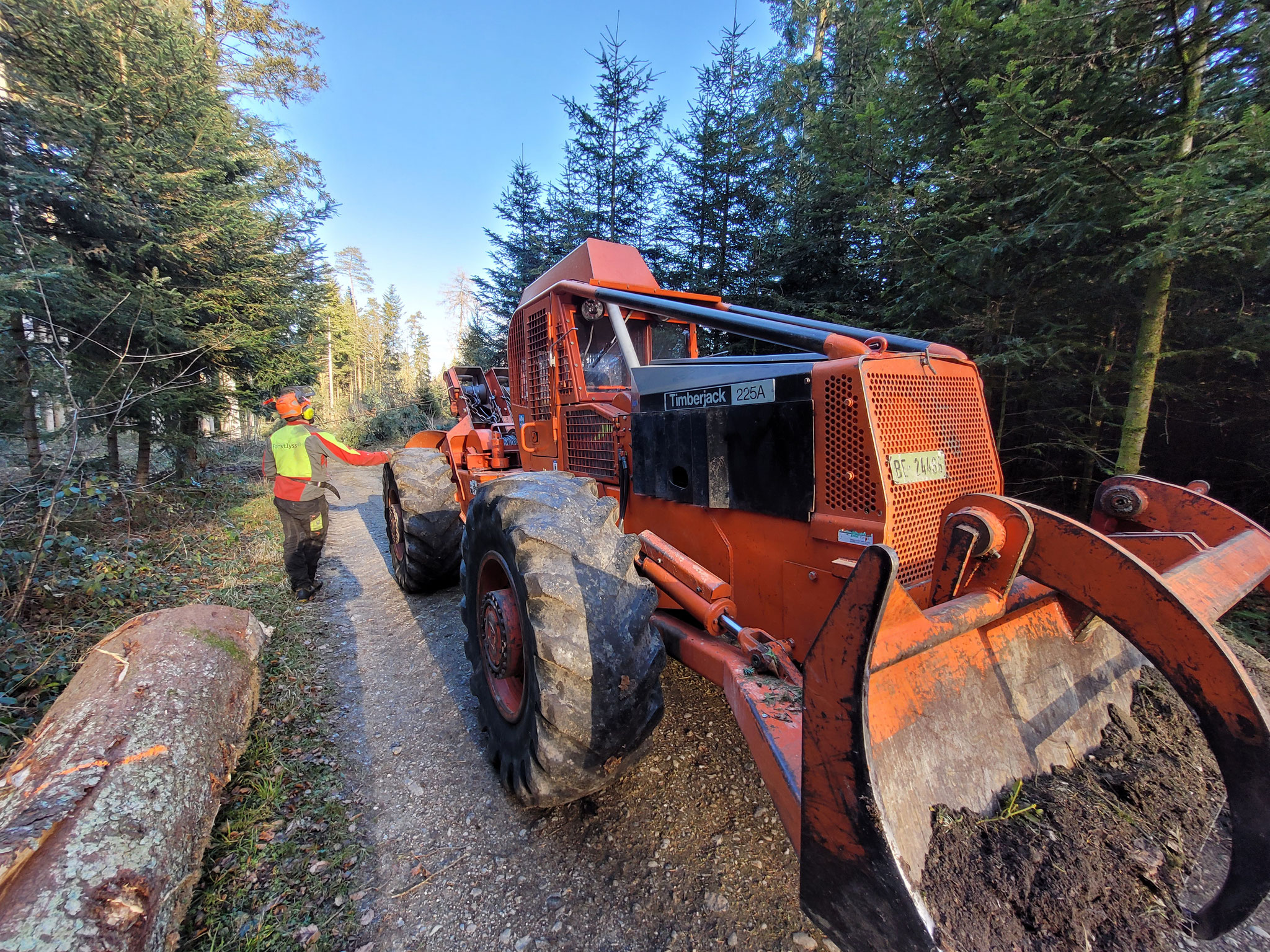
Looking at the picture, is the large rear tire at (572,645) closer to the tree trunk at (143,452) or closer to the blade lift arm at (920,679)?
the blade lift arm at (920,679)

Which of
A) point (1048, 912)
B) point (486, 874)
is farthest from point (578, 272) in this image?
point (1048, 912)

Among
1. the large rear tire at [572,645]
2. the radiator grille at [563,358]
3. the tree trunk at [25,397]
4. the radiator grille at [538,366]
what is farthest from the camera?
the tree trunk at [25,397]

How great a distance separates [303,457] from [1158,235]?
7.39 m

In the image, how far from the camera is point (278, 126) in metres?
11.6

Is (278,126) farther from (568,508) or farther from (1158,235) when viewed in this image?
(1158,235)

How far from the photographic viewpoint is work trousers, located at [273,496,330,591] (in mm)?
5172

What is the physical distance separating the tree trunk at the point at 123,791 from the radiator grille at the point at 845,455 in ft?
8.86

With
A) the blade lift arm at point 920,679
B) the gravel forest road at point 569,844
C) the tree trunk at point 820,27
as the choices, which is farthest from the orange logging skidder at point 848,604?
the tree trunk at point 820,27

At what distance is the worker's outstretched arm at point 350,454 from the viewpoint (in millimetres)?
5055

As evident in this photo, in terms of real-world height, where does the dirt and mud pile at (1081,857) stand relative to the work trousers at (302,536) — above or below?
below

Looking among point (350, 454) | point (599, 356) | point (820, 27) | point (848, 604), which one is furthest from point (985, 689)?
point (820, 27)

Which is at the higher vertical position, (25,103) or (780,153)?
(780,153)

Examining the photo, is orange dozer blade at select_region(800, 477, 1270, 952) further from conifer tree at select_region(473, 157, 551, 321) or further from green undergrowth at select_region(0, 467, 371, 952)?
conifer tree at select_region(473, 157, 551, 321)

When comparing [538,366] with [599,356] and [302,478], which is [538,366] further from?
[302,478]
